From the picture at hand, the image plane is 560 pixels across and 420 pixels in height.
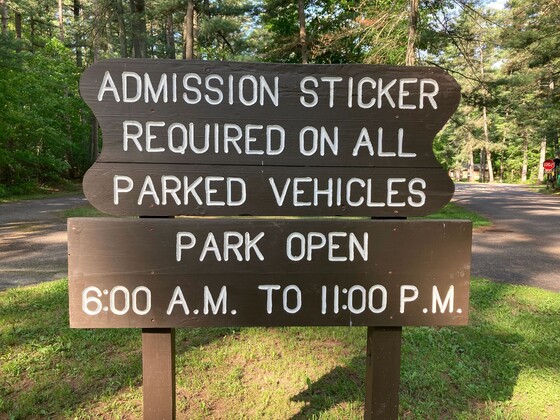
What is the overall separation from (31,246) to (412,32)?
30.2 feet

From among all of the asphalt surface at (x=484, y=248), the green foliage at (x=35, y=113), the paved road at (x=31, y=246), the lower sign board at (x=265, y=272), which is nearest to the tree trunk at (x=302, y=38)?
the asphalt surface at (x=484, y=248)

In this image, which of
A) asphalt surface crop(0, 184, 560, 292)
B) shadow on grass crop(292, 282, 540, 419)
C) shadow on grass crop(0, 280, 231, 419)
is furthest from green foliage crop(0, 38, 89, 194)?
shadow on grass crop(292, 282, 540, 419)

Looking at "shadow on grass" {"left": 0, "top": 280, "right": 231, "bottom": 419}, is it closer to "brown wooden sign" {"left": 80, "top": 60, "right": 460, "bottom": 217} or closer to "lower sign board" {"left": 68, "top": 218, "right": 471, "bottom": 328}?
"lower sign board" {"left": 68, "top": 218, "right": 471, "bottom": 328}

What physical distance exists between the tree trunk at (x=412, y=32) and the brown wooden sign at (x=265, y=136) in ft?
28.0

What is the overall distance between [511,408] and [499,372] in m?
0.43

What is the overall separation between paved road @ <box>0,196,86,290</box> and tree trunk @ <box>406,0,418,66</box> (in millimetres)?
8202

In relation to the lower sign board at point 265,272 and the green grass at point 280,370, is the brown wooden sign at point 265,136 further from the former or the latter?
the green grass at point 280,370

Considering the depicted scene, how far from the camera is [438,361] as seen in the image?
3.19 meters

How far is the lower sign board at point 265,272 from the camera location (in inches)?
67.8

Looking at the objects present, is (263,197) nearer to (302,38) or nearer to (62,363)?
(62,363)

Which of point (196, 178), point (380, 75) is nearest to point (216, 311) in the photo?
point (196, 178)

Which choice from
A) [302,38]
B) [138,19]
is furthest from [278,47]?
[138,19]

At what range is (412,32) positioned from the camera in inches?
377

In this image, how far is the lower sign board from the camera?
1723 millimetres
